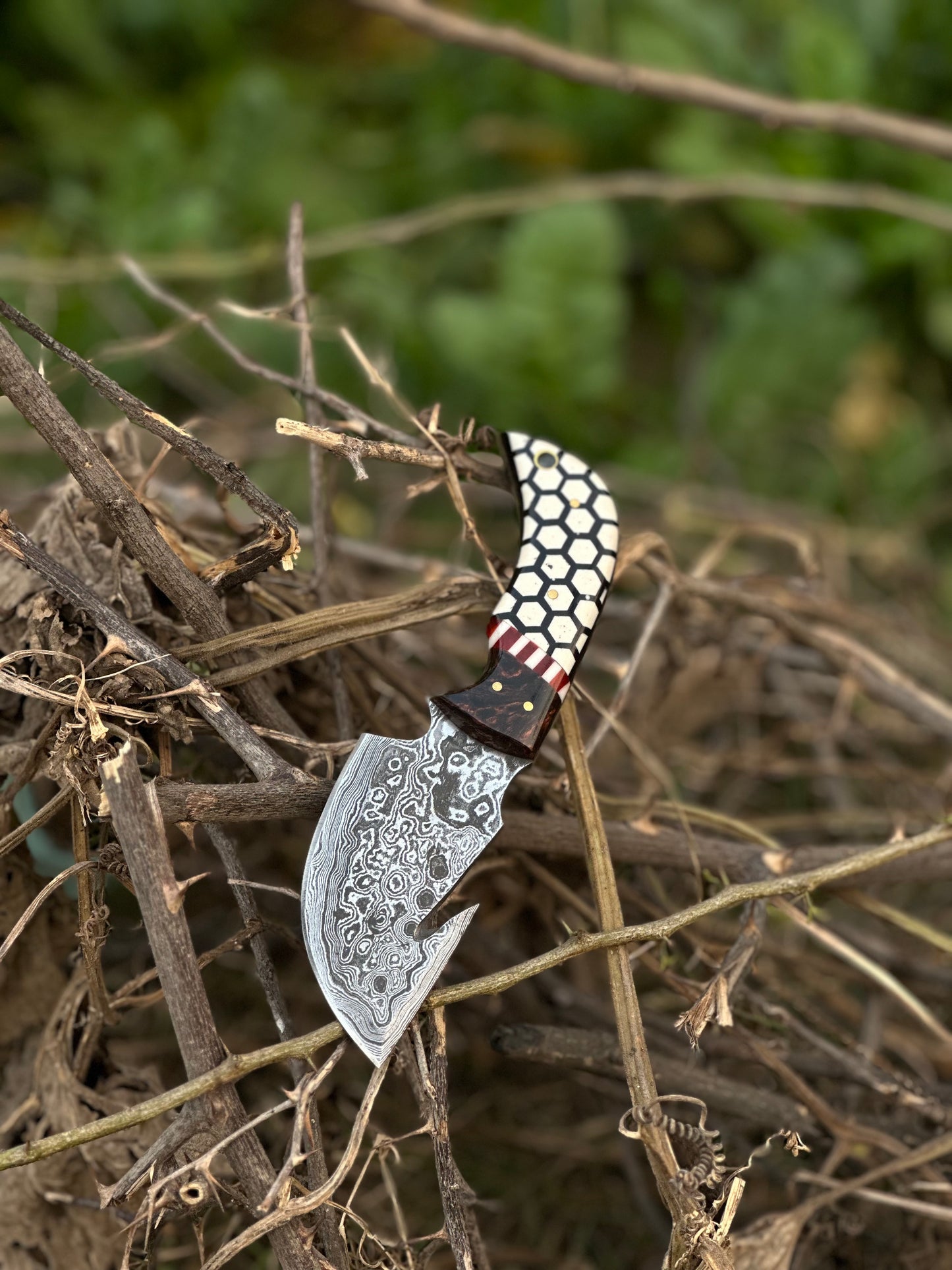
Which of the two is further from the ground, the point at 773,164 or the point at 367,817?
the point at 773,164

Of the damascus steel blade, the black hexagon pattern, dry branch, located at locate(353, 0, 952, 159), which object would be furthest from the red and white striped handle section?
dry branch, located at locate(353, 0, 952, 159)

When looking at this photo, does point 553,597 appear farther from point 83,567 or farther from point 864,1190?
point 864,1190

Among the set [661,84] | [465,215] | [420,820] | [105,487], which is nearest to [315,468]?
[105,487]

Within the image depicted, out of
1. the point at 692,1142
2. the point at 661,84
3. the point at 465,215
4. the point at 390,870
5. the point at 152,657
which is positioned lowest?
the point at 692,1142

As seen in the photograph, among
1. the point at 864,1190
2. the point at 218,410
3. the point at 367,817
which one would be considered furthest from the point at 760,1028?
the point at 218,410

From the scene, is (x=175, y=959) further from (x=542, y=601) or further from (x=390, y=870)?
(x=542, y=601)

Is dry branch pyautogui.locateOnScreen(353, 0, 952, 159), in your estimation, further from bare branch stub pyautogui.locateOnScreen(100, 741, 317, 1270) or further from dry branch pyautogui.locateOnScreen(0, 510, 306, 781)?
bare branch stub pyautogui.locateOnScreen(100, 741, 317, 1270)
